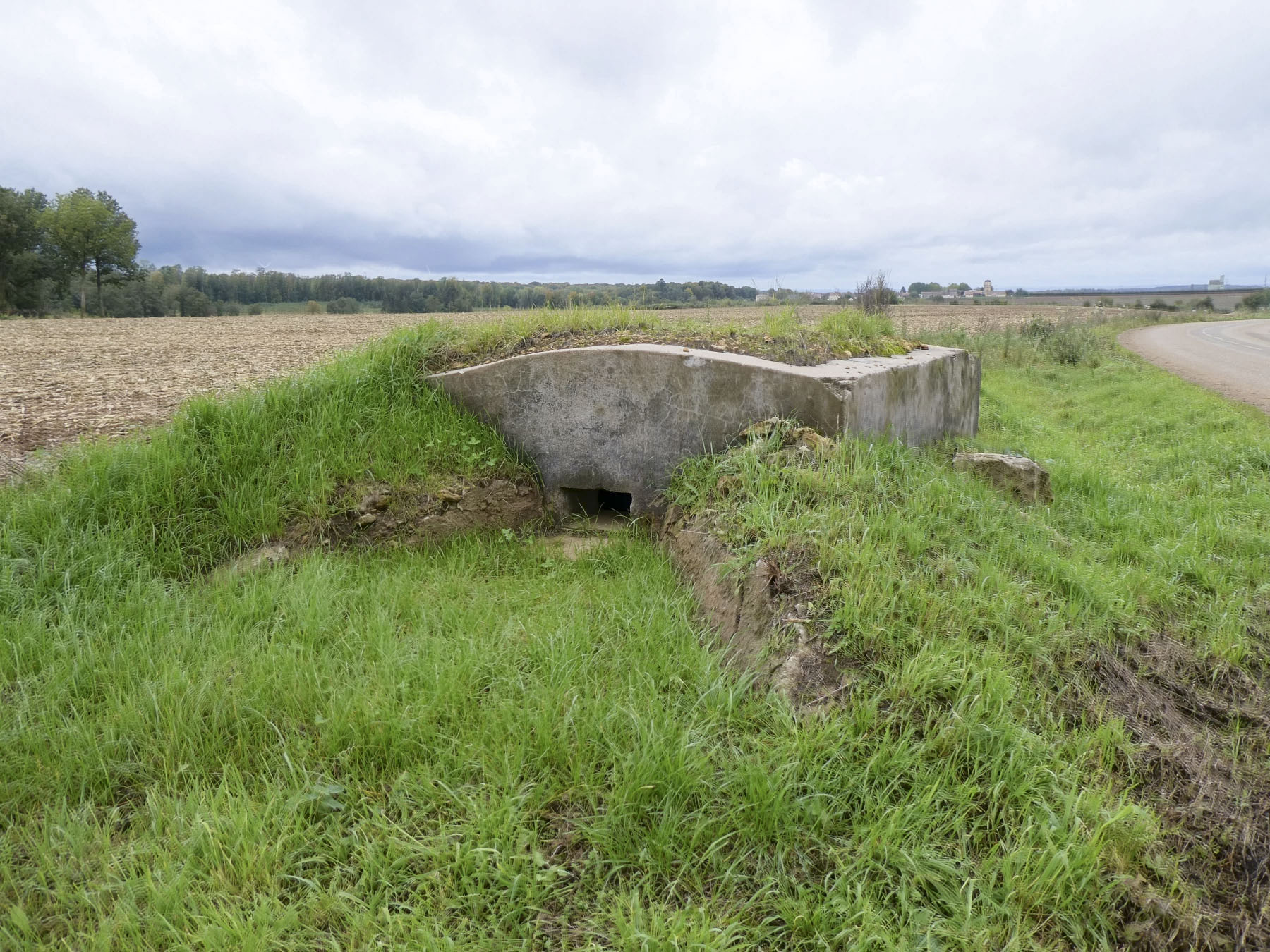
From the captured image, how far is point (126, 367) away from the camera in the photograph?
33.3 ft

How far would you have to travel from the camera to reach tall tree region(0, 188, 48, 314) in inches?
1501

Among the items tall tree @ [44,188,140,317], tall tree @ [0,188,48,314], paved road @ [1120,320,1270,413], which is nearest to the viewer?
paved road @ [1120,320,1270,413]

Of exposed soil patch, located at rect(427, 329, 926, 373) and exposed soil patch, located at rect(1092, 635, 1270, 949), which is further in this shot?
exposed soil patch, located at rect(427, 329, 926, 373)

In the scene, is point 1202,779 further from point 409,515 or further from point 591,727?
point 409,515

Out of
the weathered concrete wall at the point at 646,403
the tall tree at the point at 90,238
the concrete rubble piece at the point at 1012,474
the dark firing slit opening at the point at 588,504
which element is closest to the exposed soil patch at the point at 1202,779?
the concrete rubble piece at the point at 1012,474

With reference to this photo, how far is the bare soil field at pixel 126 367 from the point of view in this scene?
5754 mm

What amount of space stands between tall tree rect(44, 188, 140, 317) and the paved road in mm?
48918

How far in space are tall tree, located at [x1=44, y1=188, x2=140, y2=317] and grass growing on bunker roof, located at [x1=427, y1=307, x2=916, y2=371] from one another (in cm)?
4527

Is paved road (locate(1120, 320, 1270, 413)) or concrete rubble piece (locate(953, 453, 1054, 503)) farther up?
paved road (locate(1120, 320, 1270, 413))

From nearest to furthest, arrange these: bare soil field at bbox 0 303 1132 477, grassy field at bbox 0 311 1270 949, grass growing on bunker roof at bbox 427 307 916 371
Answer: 1. grassy field at bbox 0 311 1270 949
2. grass growing on bunker roof at bbox 427 307 916 371
3. bare soil field at bbox 0 303 1132 477

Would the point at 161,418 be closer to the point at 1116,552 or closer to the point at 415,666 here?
the point at 415,666

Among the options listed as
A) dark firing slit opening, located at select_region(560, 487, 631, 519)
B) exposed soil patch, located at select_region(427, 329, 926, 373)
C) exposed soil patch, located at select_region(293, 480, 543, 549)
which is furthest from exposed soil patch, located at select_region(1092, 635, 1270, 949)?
exposed soil patch, located at select_region(293, 480, 543, 549)

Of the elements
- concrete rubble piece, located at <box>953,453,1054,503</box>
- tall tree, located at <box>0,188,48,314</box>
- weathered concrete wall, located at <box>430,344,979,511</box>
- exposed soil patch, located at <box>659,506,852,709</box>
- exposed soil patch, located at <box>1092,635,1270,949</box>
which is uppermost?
tall tree, located at <box>0,188,48,314</box>

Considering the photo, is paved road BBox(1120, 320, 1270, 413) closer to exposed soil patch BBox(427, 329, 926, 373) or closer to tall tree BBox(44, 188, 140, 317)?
exposed soil patch BBox(427, 329, 926, 373)
